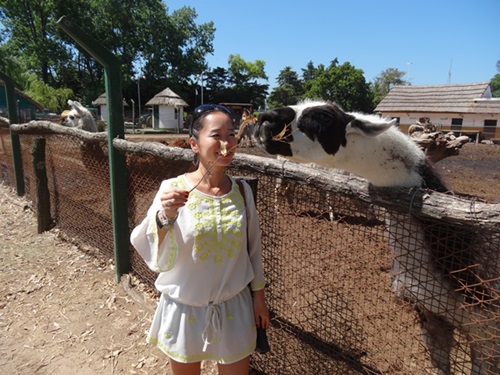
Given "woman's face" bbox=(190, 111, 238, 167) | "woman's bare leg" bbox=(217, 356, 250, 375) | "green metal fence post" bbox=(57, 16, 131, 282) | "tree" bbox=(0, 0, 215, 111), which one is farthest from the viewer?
"tree" bbox=(0, 0, 215, 111)

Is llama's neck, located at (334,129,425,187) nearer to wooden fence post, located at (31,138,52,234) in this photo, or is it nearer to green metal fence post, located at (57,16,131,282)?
green metal fence post, located at (57,16,131,282)

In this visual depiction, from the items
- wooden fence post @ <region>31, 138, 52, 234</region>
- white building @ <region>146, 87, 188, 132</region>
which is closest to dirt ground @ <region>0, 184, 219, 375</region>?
wooden fence post @ <region>31, 138, 52, 234</region>

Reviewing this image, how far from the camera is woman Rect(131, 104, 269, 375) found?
5.25 ft

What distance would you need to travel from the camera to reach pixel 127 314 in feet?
10.8

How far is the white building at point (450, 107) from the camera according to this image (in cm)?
2514

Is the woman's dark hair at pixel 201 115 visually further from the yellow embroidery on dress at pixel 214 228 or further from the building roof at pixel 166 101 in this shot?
Answer: the building roof at pixel 166 101

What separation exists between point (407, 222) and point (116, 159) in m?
2.87

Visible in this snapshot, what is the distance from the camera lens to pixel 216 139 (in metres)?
1.61

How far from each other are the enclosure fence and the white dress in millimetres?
662

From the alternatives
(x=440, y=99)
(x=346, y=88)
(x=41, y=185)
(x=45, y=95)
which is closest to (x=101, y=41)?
(x=45, y=95)

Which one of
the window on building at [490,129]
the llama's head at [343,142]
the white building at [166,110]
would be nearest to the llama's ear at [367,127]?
the llama's head at [343,142]

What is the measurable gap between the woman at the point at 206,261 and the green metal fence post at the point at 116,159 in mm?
2119

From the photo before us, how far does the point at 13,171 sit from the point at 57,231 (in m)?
3.21

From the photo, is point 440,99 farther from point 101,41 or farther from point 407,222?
point 101,41
